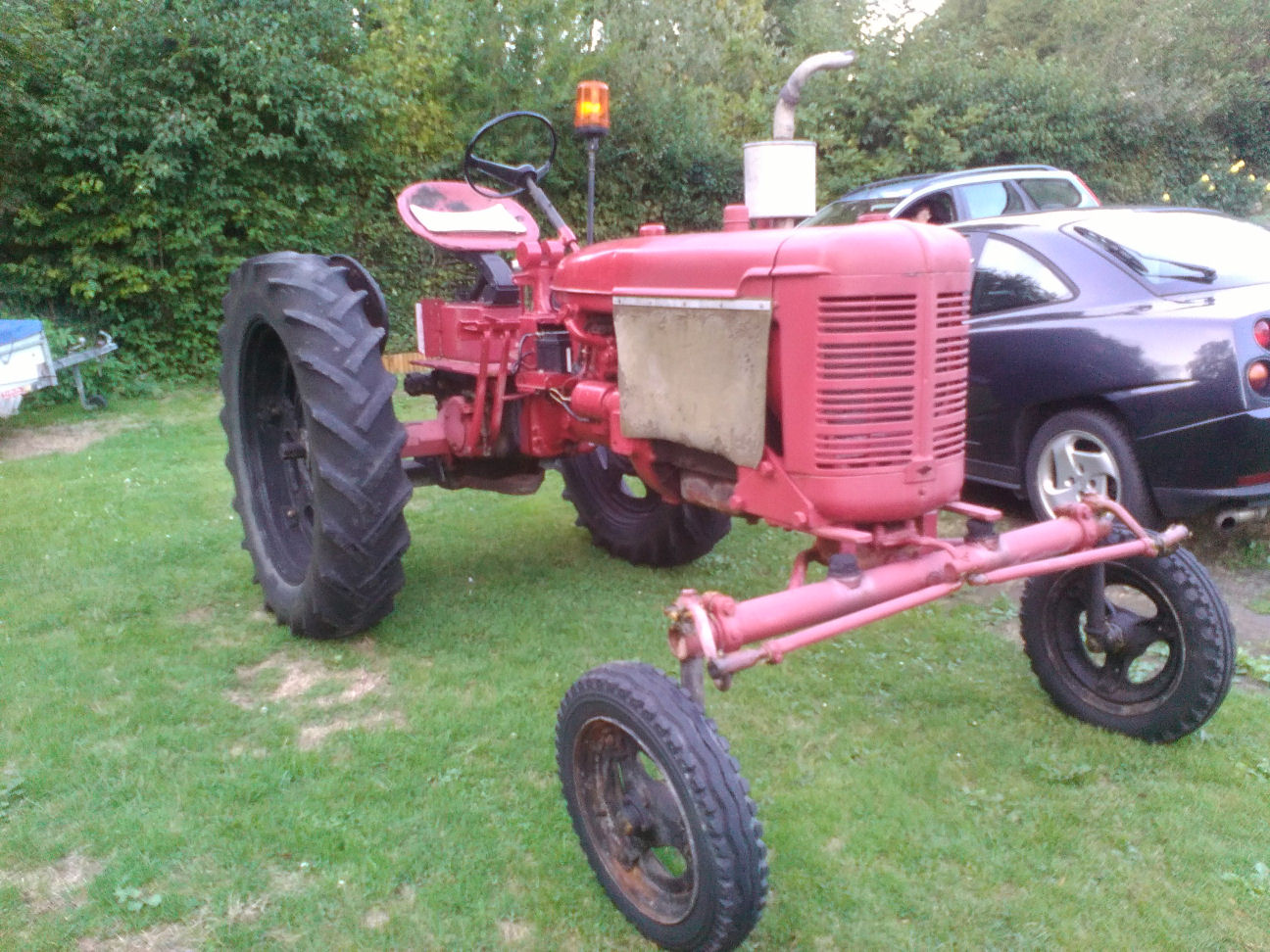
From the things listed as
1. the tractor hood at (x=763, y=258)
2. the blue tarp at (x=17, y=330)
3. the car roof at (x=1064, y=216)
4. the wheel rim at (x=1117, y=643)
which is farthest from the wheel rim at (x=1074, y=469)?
the blue tarp at (x=17, y=330)

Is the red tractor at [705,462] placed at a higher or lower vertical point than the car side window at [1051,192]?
lower

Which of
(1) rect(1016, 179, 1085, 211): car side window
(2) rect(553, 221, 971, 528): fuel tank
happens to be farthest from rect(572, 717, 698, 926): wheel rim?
(1) rect(1016, 179, 1085, 211): car side window

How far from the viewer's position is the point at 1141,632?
116 inches

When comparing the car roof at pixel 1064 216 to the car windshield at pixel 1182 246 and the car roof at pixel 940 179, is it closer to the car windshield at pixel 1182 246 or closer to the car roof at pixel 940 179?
the car windshield at pixel 1182 246

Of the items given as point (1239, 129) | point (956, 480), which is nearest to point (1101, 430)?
point (956, 480)

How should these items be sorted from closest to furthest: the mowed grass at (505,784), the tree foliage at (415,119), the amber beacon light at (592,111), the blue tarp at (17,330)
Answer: the mowed grass at (505,784), the amber beacon light at (592,111), the blue tarp at (17,330), the tree foliage at (415,119)

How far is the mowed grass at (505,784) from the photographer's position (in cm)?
231

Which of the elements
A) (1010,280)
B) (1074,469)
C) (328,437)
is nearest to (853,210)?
(1010,280)

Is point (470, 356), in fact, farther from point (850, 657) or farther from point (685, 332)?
point (850, 657)

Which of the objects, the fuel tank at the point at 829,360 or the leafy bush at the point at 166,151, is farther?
the leafy bush at the point at 166,151

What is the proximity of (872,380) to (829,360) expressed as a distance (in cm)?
11

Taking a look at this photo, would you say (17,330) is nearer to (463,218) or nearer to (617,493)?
(463,218)

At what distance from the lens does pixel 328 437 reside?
3.25m

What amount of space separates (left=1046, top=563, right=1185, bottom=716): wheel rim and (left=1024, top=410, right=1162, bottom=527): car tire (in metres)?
1.02
